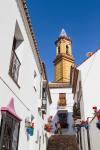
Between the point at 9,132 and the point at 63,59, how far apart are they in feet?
110

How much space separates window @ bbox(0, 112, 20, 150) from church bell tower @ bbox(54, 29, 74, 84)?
97.2ft

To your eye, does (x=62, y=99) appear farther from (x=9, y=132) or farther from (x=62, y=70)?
(x=9, y=132)

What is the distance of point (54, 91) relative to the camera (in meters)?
29.2

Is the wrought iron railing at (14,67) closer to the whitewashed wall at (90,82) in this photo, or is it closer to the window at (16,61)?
the window at (16,61)

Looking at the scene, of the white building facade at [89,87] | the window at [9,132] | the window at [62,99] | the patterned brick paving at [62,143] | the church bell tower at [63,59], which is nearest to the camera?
the window at [9,132]

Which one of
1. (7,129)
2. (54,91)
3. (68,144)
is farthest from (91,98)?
(54,91)

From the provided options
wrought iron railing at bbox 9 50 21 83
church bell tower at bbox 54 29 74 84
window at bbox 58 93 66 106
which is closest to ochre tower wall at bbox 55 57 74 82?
church bell tower at bbox 54 29 74 84

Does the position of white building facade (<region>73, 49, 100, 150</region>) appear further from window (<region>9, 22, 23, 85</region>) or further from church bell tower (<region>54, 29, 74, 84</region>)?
church bell tower (<region>54, 29, 74, 84</region>)

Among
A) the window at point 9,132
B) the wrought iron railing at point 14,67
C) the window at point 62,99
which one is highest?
the window at point 62,99

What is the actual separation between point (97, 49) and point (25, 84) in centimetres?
922

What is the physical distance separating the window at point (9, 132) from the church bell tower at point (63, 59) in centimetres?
2963

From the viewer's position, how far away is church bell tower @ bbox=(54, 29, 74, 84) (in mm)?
37438

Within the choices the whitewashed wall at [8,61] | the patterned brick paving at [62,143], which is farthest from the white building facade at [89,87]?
the whitewashed wall at [8,61]

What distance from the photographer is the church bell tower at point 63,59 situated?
123ft
